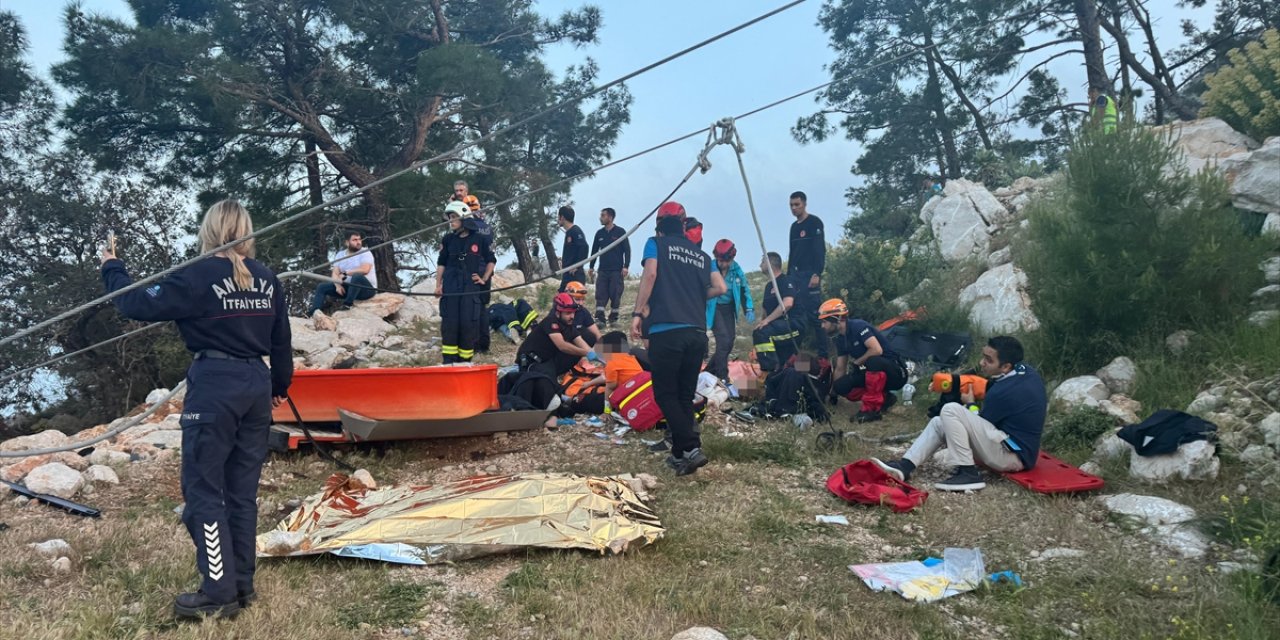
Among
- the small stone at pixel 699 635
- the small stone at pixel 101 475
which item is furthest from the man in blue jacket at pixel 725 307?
the small stone at pixel 699 635

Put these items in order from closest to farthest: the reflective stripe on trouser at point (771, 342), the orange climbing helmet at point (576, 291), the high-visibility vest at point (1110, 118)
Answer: the high-visibility vest at point (1110, 118), the orange climbing helmet at point (576, 291), the reflective stripe on trouser at point (771, 342)

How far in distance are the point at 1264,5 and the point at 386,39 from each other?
16.0m

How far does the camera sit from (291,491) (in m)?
5.20

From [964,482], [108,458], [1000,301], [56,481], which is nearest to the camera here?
[56,481]

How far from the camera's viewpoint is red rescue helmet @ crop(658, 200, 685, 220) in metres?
5.57

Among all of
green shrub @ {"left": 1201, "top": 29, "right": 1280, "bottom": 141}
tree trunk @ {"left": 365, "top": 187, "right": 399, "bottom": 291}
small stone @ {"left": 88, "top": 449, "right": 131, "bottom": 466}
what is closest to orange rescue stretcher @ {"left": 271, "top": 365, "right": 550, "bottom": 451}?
small stone @ {"left": 88, "top": 449, "right": 131, "bottom": 466}

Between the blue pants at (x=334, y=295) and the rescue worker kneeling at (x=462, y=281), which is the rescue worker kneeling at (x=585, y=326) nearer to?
the rescue worker kneeling at (x=462, y=281)

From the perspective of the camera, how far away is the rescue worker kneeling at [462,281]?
7.21m

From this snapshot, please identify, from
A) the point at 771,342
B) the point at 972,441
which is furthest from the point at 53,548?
the point at 771,342

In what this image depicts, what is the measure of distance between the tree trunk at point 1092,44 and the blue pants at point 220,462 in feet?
52.5

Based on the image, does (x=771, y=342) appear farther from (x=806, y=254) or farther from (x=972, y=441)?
(x=972, y=441)

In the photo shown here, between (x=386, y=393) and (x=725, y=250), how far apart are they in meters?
3.88

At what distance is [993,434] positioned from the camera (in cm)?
524

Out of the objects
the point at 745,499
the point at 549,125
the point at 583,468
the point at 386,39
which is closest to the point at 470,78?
the point at 386,39
